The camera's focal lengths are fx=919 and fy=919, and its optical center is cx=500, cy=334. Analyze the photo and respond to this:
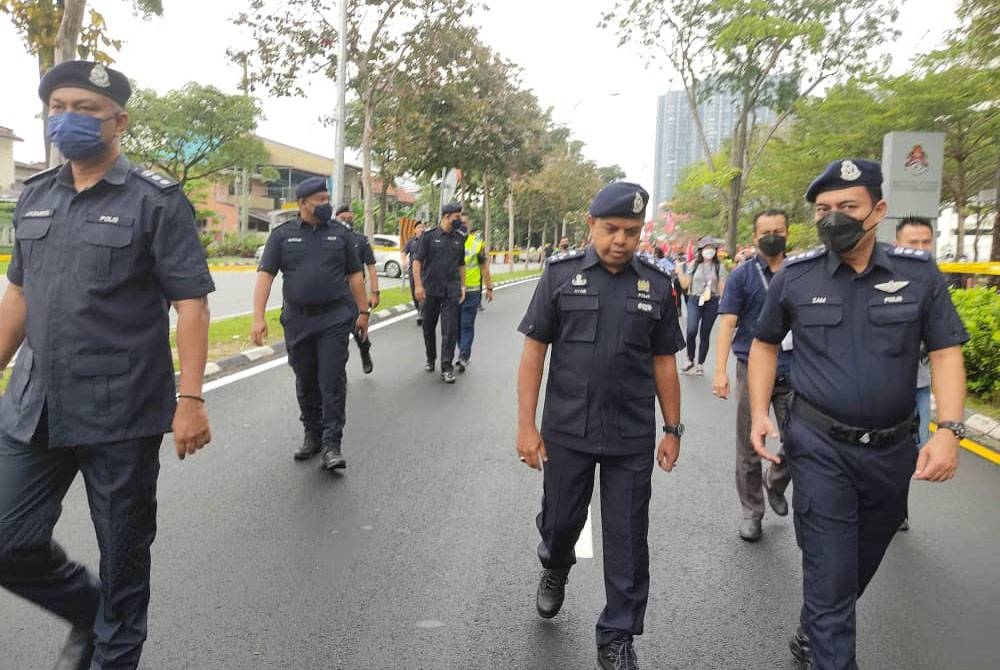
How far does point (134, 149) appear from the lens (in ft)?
131

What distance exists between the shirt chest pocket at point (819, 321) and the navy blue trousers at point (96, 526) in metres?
2.16

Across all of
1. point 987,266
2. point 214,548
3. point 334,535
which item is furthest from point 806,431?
point 987,266

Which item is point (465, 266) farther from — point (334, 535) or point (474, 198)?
point (474, 198)

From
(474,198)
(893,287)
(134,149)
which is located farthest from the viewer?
(474,198)

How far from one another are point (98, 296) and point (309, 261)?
3.16 m

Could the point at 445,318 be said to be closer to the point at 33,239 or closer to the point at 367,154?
the point at 33,239

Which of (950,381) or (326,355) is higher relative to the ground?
(950,381)

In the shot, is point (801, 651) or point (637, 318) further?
point (801, 651)

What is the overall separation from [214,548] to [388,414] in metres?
3.58

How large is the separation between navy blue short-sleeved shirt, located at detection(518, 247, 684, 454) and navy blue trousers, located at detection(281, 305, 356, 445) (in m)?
2.72

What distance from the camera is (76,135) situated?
109 inches

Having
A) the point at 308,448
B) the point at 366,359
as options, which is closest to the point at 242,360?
the point at 366,359

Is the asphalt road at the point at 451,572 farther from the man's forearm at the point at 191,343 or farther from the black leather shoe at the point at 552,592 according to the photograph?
the man's forearm at the point at 191,343

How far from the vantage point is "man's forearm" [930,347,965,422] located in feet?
9.76
